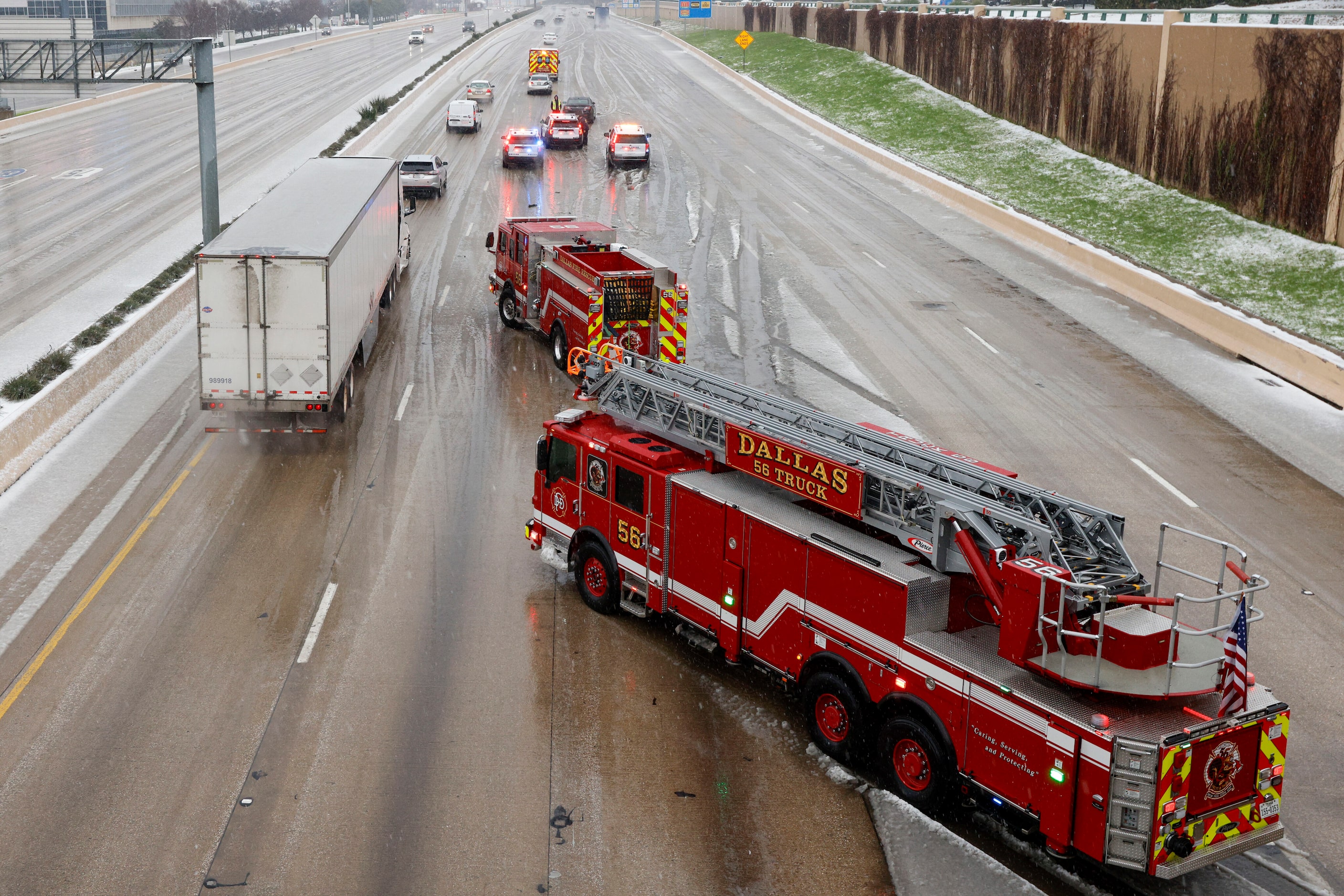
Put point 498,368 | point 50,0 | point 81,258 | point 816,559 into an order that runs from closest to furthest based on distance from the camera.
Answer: point 816,559 → point 498,368 → point 81,258 → point 50,0

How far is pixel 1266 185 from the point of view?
112 ft

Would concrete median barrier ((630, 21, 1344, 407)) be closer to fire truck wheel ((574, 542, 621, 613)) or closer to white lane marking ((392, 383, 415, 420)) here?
fire truck wheel ((574, 542, 621, 613))

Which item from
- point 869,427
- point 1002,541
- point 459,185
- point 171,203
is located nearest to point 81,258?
point 171,203

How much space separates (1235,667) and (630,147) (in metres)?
44.6

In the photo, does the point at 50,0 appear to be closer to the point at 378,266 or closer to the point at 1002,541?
the point at 378,266

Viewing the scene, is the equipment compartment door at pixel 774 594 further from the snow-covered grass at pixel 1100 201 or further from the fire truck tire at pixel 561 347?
the snow-covered grass at pixel 1100 201

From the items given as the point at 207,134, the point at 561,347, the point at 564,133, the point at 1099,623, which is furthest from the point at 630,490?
the point at 564,133

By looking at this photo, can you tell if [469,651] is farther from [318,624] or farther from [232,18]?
[232,18]

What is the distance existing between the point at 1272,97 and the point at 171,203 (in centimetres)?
3559

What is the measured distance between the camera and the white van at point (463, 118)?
60125mm

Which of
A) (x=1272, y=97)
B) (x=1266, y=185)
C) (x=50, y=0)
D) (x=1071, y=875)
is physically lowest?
(x=1071, y=875)

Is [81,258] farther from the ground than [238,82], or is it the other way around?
[238,82]

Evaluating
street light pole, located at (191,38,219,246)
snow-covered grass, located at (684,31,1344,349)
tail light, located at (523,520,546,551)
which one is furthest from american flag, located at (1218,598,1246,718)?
street light pole, located at (191,38,219,246)

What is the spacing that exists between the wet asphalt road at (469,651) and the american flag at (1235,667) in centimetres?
217
